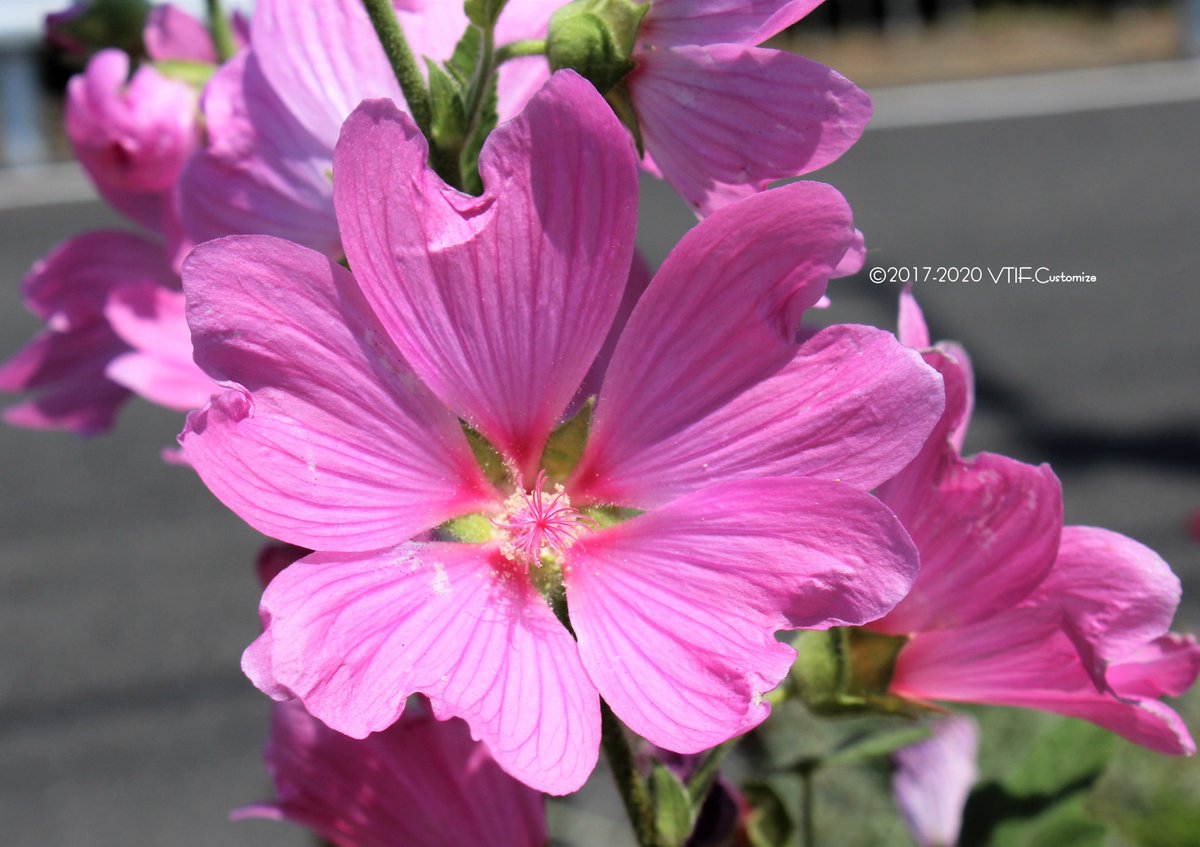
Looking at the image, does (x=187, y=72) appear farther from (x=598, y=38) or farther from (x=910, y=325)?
(x=910, y=325)

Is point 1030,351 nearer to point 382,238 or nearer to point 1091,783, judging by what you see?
point 1091,783

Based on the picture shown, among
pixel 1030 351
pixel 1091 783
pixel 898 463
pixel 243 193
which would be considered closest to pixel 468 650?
pixel 898 463

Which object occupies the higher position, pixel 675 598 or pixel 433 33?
pixel 433 33

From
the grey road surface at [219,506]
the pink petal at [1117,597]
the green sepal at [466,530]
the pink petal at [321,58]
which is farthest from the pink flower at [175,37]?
the grey road surface at [219,506]

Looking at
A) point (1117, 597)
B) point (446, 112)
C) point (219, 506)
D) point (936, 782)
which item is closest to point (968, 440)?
point (219, 506)

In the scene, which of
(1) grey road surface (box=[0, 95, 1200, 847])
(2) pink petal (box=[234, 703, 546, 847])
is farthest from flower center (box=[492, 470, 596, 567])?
(1) grey road surface (box=[0, 95, 1200, 847])
